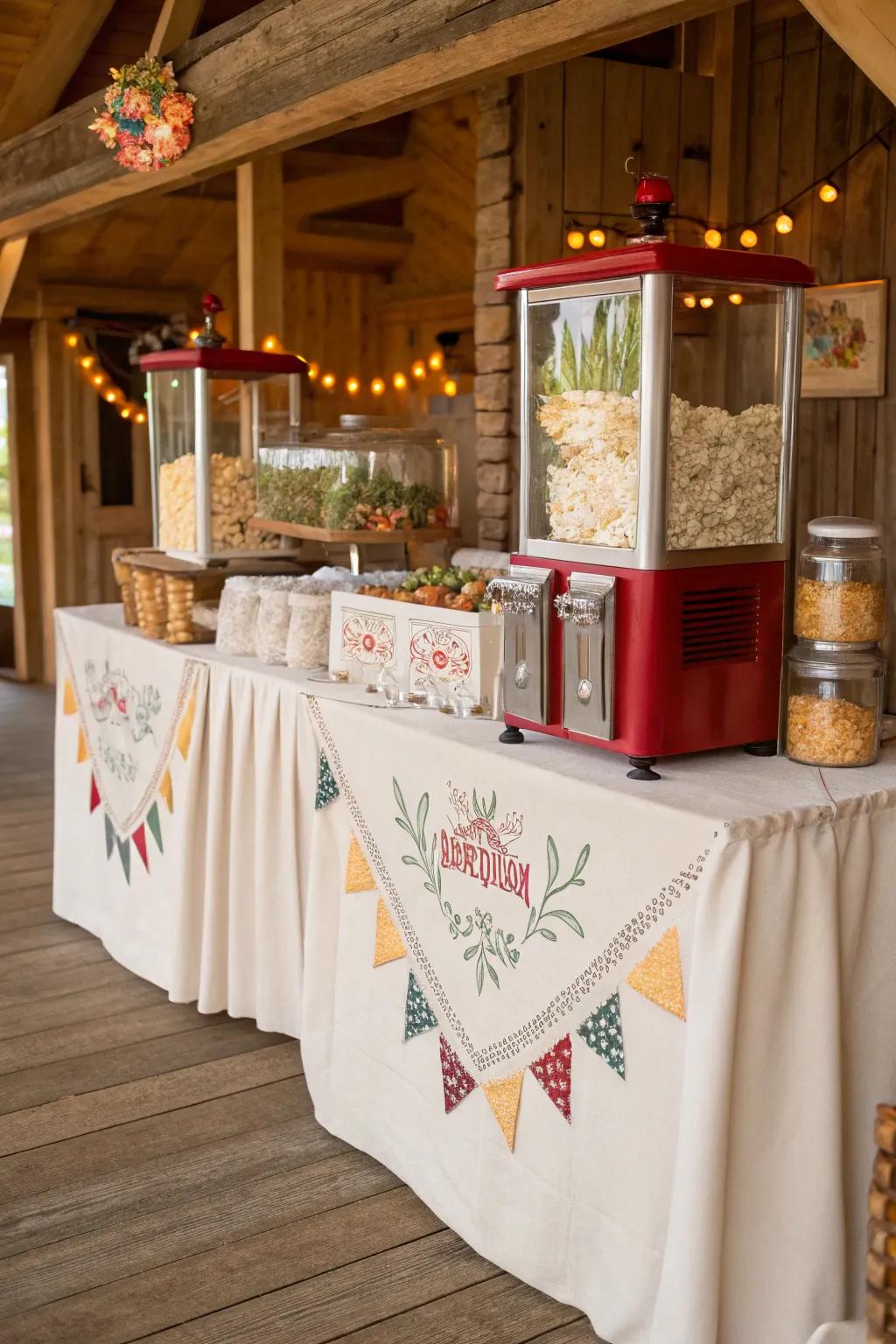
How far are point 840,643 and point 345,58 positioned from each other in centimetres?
199

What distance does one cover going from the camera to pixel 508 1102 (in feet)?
7.39

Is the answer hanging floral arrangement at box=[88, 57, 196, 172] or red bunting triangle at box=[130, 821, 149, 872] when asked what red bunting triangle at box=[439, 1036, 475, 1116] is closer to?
red bunting triangle at box=[130, 821, 149, 872]

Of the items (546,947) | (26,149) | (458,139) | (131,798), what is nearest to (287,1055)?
(131,798)

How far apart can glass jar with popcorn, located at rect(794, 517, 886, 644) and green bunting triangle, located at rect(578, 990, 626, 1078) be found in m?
0.64

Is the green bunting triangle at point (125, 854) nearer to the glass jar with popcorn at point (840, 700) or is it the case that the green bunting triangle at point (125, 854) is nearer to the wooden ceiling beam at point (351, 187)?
the glass jar with popcorn at point (840, 700)

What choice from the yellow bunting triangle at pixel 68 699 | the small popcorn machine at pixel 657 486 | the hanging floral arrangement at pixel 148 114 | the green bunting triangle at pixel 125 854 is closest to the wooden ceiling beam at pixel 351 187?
the hanging floral arrangement at pixel 148 114

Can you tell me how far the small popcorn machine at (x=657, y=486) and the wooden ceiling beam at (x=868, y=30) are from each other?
0.30m

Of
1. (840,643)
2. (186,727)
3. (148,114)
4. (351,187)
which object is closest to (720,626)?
(840,643)

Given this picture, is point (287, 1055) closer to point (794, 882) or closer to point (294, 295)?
point (794, 882)

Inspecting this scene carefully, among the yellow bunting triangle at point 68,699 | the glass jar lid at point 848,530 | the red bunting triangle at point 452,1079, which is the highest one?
the glass jar lid at point 848,530

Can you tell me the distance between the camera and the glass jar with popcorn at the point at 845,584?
206 centimetres

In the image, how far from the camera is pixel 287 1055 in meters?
3.12

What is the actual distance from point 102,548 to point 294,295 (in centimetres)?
214

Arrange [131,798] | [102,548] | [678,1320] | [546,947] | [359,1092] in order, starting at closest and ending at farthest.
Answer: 1. [678,1320]
2. [546,947]
3. [359,1092]
4. [131,798]
5. [102,548]
